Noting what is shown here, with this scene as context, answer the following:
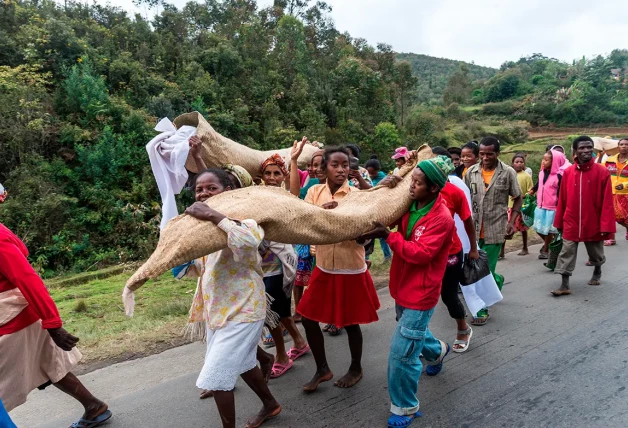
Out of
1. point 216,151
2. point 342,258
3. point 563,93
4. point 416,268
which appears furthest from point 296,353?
point 563,93

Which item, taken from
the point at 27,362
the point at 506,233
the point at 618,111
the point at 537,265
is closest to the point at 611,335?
the point at 506,233

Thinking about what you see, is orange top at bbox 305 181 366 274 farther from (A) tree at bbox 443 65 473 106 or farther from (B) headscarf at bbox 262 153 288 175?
(A) tree at bbox 443 65 473 106

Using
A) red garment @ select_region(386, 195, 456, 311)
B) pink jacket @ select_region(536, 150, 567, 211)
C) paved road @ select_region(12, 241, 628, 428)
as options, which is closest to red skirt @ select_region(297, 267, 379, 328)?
red garment @ select_region(386, 195, 456, 311)

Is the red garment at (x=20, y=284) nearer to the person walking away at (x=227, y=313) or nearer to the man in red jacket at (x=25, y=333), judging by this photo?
the man in red jacket at (x=25, y=333)

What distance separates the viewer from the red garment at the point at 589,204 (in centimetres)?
541

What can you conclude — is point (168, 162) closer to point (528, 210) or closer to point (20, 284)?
point (20, 284)

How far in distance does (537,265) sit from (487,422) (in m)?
4.41

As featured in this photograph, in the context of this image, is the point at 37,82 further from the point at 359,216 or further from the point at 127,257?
the point at 359,216

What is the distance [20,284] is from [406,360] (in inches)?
89.2

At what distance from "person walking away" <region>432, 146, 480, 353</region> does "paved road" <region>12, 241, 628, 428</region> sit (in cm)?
17

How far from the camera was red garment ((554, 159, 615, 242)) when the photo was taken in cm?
541

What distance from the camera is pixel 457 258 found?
12.7 ft

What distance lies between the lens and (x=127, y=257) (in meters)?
10.8

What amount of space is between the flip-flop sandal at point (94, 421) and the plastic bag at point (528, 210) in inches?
265
